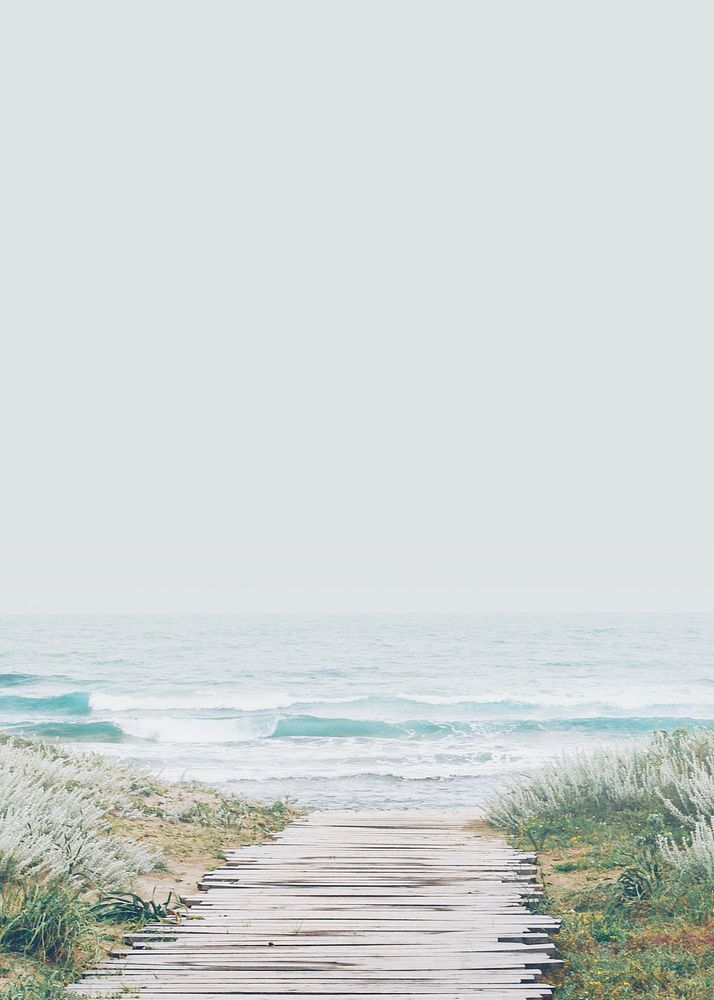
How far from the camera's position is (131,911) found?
21.0 feet

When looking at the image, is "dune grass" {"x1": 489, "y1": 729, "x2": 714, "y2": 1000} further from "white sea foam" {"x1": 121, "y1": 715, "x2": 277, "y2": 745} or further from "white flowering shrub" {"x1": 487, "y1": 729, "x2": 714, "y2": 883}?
"white sea foam" {"x1": 121, "y1": 715, "x2": 277, "y2": 745}

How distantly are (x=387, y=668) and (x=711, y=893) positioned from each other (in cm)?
4122

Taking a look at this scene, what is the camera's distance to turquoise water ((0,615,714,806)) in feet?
79.3

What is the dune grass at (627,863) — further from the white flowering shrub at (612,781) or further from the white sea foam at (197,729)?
the white sea foam at (197,729)

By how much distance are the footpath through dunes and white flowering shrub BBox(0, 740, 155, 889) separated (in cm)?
92

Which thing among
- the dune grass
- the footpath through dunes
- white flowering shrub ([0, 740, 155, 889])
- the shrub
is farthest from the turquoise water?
the shrub

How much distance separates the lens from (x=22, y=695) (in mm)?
39688

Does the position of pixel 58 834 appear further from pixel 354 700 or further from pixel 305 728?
pixel 354 700

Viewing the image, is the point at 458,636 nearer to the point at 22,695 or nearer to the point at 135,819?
the point at 22,695

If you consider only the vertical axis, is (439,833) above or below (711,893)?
below

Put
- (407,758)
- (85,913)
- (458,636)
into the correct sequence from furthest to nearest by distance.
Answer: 1. (458,636)
2. (407,758)
3. (85,913)

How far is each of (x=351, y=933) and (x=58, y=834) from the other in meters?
3.13

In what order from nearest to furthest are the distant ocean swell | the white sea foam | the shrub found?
the shrub → the distant ocean swell → the white sea foam

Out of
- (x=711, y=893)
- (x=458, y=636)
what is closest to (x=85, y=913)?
(x=711, y=893)
